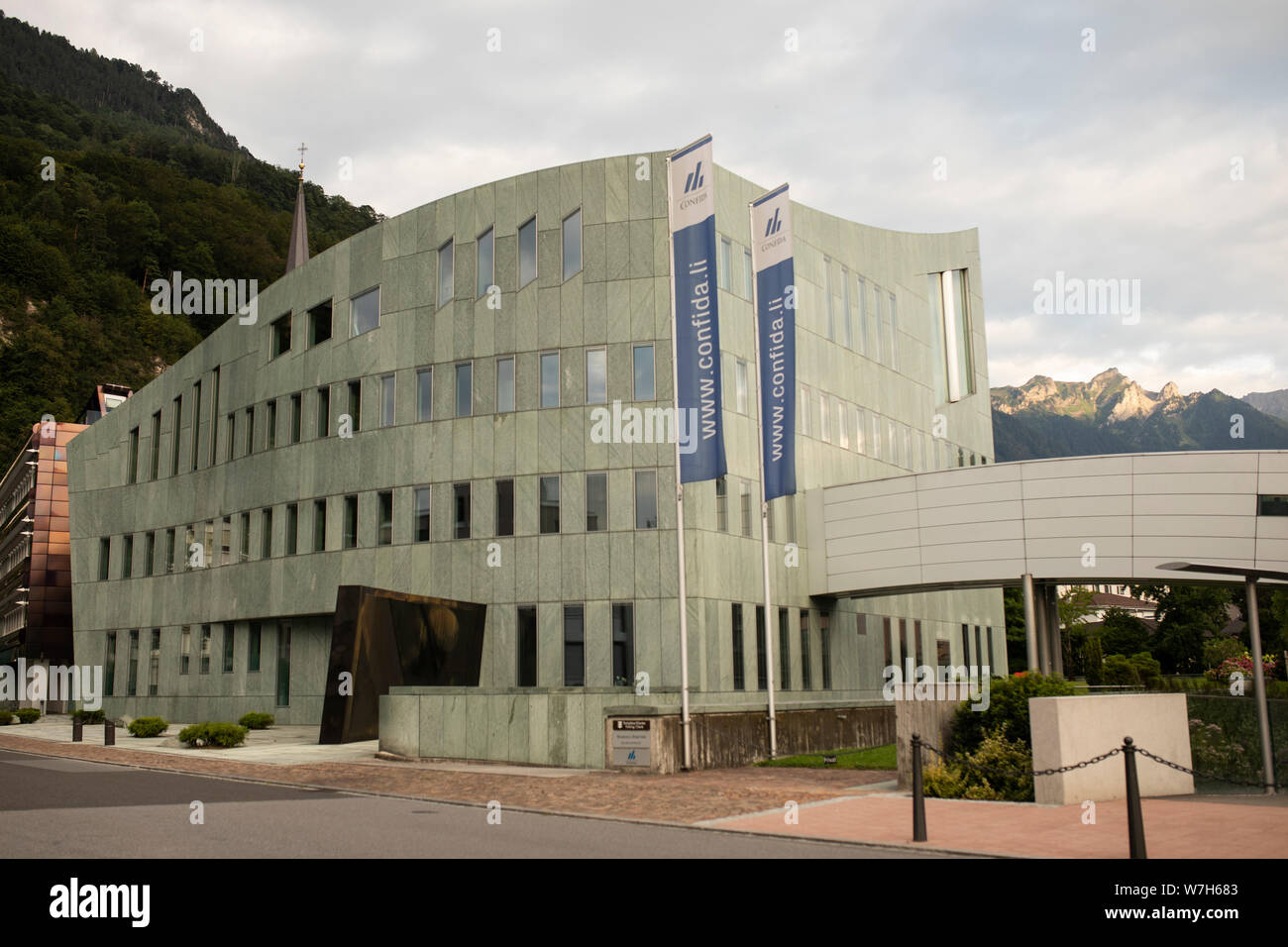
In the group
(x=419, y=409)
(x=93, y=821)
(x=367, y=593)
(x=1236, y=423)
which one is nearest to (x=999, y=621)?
(x=1236, y=423)

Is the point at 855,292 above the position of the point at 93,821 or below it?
above

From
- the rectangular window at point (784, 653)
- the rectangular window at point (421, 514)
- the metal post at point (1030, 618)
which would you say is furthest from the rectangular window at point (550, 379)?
the metal post at point (1030, 618)

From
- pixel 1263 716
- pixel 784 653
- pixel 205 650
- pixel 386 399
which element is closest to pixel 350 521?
pixel 386 399

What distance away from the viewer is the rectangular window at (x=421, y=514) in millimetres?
36625

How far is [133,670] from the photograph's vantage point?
164 feet

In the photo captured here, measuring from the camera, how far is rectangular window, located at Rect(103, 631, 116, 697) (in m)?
51.2

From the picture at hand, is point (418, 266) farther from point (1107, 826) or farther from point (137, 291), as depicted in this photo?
point (137, 291)

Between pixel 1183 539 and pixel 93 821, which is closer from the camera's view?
pixel 93 821

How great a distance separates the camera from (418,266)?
1506 inches

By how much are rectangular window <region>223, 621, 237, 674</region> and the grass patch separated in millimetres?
25299

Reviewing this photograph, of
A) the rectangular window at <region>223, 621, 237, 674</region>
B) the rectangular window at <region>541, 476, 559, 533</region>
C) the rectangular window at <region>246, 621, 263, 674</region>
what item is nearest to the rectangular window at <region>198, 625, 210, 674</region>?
the rectangular window at <region>223, 621, 237, 674</region>

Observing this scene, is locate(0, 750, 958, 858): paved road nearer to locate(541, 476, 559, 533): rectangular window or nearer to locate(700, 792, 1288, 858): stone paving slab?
locate(700, 792, 1288, 858): stone paving slab

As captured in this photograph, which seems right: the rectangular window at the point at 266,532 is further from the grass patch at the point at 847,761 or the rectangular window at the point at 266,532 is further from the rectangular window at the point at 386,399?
the grass patch at the point at 847,761
